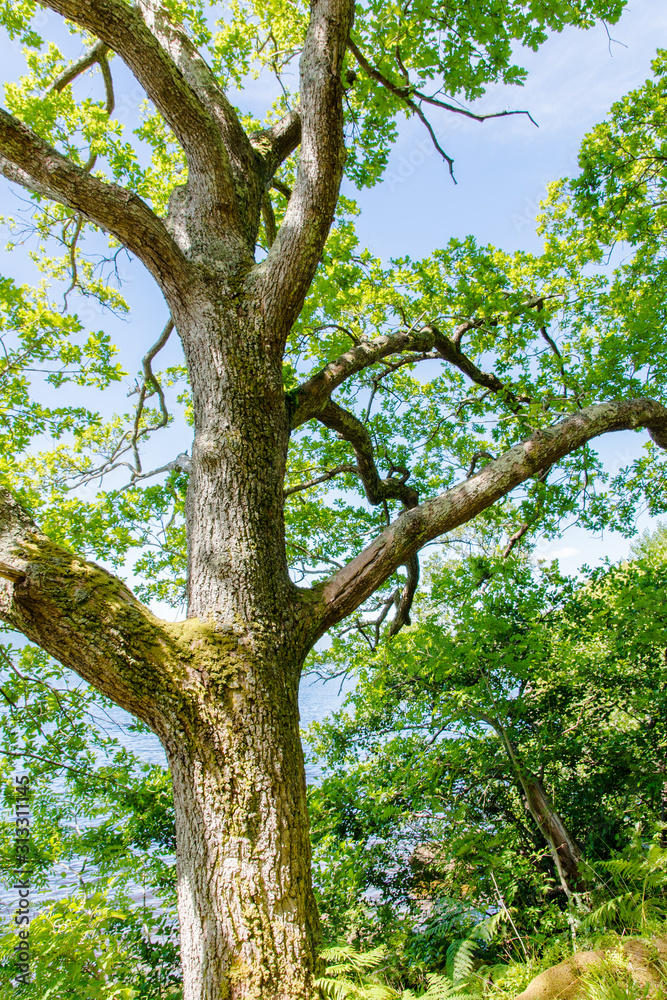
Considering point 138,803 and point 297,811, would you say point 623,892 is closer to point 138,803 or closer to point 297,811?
point 297,811

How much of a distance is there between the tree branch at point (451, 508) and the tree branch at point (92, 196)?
2.19 m

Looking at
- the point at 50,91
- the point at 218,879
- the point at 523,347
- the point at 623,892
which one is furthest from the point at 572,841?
the point at 50,91

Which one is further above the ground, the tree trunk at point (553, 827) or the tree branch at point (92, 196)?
the tree branch at point (92, 196)

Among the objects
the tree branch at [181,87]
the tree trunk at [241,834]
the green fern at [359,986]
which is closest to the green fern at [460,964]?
the green fern at [359,986]

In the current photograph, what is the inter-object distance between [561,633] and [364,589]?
2979mm

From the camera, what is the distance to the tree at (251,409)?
2027 millimetres

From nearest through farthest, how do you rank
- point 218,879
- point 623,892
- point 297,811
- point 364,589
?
1. point 218,879
2. point 297,811
3. point 364,589
4. point 623,892

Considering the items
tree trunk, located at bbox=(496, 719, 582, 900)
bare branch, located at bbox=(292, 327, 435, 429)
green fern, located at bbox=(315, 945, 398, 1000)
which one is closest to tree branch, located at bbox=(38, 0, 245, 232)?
bare branch, located at bbox=(292, 327, 435, 429)

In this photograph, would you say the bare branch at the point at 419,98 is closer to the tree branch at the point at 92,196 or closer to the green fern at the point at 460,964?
the tree branch at the point at 92,196

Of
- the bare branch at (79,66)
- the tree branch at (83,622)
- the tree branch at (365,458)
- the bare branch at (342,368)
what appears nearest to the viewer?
the tree branch at (83,622)

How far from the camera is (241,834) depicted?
1984 millimetres

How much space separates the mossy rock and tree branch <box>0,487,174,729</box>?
2.07 m

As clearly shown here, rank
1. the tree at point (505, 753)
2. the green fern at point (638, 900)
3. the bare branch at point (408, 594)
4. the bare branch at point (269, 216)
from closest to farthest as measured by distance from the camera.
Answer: the green fern at point (638, 900), the tree at point (505, 753), the bare branch at point (269, 216), the bare branch at point (408, 594)

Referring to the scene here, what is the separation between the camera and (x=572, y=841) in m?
4.77
